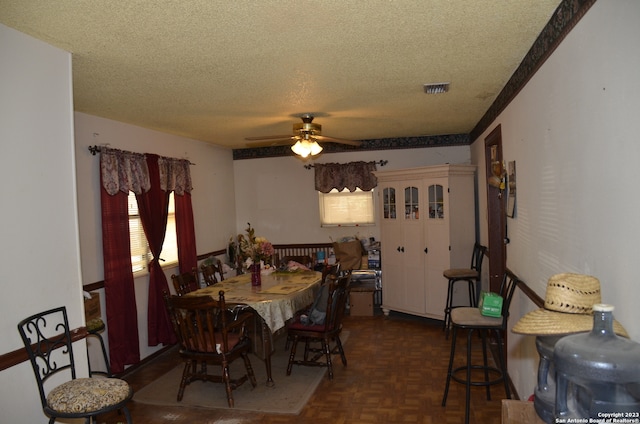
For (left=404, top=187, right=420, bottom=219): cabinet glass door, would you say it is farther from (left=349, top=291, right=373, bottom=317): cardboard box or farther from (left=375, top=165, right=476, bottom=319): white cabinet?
(left=349, top=291, right=373, bottom=317): cardboard box

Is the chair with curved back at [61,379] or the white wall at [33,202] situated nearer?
the chair with curved back at [61,379]

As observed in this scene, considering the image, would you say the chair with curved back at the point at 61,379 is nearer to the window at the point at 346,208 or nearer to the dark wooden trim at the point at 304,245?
the dark wooden trim at the point at 304,245

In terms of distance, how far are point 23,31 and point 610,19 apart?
2.56 metres

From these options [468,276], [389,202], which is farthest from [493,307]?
[389,202]

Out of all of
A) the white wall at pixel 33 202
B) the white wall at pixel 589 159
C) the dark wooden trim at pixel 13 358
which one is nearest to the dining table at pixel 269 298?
the white wall at pixel 33 202

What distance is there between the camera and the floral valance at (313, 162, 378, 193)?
6766mm

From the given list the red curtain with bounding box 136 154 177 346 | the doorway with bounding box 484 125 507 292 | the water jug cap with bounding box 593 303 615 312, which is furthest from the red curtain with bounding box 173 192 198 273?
the water jug cap with bounding box 593 303 615 312

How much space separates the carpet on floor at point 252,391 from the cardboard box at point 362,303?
1.79m

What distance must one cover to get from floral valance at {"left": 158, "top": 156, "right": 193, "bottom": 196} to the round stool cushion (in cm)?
316

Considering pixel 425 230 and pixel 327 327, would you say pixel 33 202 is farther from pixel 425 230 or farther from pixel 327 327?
pixel 425 230

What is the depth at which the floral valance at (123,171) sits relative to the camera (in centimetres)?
431

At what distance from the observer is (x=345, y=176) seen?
22.4ft

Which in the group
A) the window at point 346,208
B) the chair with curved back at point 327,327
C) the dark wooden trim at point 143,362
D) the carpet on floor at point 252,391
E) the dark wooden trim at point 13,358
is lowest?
the carpet on floor at point 252,391

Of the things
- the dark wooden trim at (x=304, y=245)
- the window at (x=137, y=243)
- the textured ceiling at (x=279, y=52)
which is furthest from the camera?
the dark wooden trim at (x=304, y=245)
